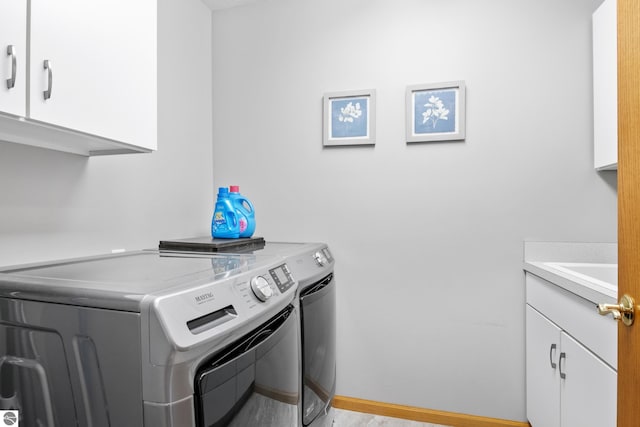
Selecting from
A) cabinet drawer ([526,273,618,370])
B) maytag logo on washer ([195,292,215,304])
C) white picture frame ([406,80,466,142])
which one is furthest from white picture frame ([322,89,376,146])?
maytag logo on washer ([195,292,215,304])

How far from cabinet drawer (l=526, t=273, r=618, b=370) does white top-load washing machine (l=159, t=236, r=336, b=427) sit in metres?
1.02

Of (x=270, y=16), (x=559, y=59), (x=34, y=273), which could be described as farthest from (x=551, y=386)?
(x=270, y=16)

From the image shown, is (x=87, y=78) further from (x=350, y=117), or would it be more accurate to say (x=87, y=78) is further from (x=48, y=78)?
(x=350, y=117)

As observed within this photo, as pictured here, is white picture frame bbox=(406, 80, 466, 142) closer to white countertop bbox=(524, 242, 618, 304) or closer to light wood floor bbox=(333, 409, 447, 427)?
white countertop bbox=(524, 242, 618, 304)

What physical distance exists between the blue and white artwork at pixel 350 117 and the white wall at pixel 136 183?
861 mm

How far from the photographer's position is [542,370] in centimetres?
171

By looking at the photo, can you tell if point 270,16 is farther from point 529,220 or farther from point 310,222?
point 529,220

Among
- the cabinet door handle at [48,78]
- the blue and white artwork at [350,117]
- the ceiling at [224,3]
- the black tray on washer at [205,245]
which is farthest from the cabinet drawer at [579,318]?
the ceiling at [224,3]

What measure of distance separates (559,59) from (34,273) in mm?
2449

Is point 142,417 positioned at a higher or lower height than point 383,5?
lower

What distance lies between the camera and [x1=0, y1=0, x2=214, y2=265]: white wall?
1.30 meters

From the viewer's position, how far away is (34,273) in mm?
1032

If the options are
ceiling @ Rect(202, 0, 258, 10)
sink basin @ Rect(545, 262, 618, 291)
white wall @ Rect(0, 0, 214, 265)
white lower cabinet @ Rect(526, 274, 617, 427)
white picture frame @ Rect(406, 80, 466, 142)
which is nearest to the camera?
white lower cabinet @ Rect(526, 274, 617, 427)

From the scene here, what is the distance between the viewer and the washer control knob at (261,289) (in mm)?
1050
